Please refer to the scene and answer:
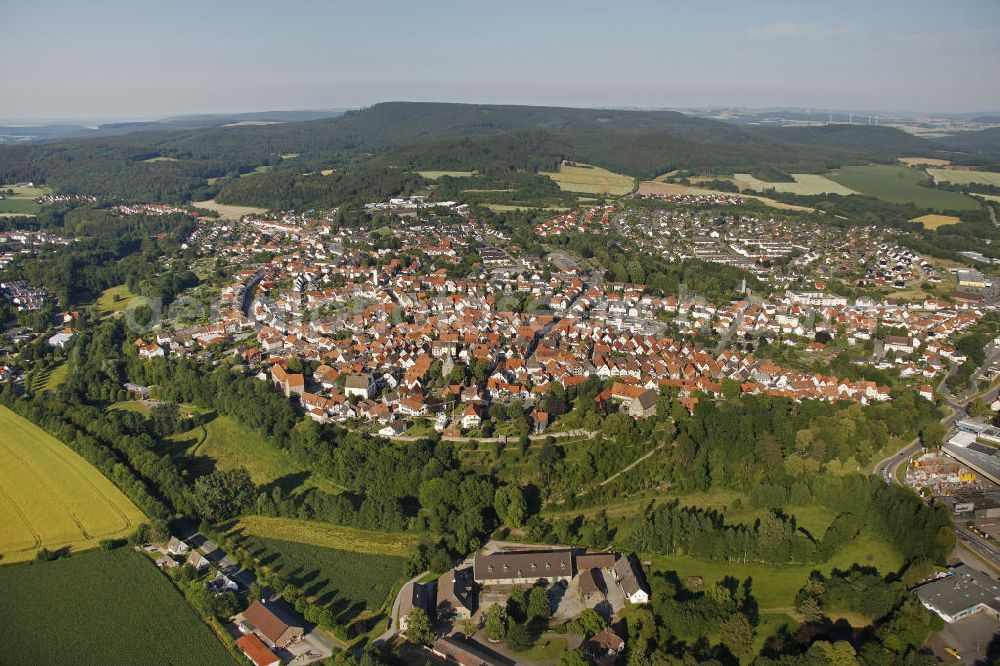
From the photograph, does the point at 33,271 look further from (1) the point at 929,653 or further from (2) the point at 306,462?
(1) the point at 929,653

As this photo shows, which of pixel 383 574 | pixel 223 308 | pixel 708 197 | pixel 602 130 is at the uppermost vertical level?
pixel 602 130

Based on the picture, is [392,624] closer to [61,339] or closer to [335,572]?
[335,572]

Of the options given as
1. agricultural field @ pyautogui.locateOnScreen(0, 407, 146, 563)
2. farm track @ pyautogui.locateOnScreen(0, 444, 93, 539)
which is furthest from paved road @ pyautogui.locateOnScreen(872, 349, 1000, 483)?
farm track @ pyautogui.locateOnScreen(0, 444, 93, 539)

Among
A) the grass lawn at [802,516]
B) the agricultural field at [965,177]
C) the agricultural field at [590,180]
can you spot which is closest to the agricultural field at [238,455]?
the grass lawn at [802,516]

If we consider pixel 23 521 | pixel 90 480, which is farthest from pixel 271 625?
pixel 90 480

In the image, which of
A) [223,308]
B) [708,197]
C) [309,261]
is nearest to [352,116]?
[708,197]

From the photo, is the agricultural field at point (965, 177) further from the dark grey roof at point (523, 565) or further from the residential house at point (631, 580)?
the dark grey roof at point (523, 565)
